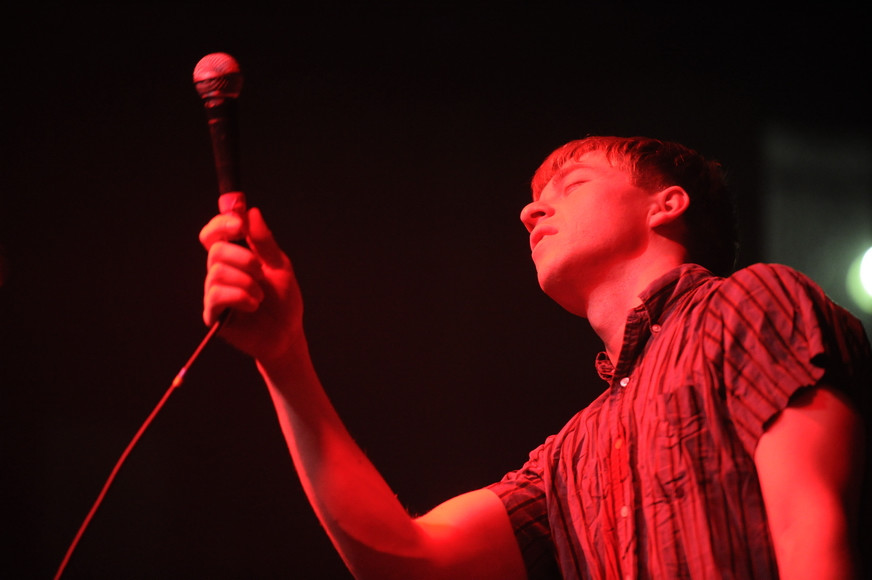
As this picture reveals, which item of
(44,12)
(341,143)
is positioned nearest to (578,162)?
(341,143)

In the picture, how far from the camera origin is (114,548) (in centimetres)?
208

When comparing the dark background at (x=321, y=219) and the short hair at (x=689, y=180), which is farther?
the dark background at (x=321, y=219)

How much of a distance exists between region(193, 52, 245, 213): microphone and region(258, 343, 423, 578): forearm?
0.25m

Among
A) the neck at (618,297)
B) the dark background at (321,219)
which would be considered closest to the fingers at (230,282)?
the neck at (618,297)

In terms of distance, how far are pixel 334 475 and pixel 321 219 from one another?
4.28ft

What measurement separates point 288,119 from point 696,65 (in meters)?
1.26

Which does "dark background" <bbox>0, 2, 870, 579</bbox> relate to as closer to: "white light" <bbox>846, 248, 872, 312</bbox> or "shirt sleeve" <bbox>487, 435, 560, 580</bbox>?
"white light" <bbox>846, 248, 872, 312</bbox>

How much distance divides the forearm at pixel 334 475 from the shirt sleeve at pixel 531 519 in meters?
0.26

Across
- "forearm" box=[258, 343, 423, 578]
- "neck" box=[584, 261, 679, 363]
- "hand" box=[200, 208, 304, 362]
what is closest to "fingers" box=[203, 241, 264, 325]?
"hand" box=[200, 208, 304, 362]

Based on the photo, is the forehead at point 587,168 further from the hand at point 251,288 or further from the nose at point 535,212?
the hand at point 251,288

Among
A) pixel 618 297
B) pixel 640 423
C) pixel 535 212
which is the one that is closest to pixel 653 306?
pixel 618 297

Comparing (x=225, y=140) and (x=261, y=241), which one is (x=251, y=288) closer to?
(x=261, y=241)

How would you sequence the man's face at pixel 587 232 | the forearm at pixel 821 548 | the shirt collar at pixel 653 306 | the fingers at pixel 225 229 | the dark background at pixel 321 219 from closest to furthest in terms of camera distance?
the forearm at pixel 821 548
the fingers at pixel 225 229
the shirt collar at pixel 653 306
the man's face at pixel 587 232
the dark background at pixel 321 219

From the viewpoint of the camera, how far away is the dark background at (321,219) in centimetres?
215
